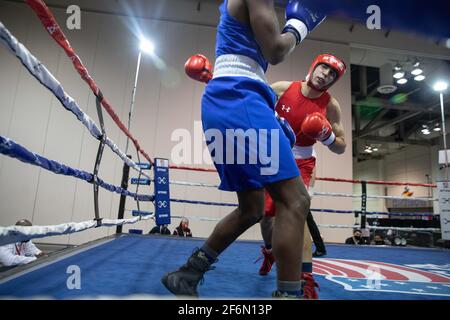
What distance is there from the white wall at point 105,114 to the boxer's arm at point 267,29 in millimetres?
4515

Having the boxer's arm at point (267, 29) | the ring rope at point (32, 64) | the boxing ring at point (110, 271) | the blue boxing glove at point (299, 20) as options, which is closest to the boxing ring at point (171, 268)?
the boxing ring at point (110, 271)

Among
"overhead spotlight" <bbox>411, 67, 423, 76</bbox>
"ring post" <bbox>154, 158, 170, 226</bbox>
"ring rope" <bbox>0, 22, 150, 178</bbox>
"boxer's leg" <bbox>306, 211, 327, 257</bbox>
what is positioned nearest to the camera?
"ring rope" <bbox>0, 22, 150, 178</bbox>

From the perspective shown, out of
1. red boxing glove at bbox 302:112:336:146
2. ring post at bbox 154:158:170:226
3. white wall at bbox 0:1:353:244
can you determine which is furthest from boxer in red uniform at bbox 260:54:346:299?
white wall at bbox 0:1:353:244

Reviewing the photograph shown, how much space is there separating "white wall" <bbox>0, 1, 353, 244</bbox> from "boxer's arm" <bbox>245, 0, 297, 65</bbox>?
4.52 metres

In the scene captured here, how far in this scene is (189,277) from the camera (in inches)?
39.9

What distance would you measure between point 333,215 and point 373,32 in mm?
3805

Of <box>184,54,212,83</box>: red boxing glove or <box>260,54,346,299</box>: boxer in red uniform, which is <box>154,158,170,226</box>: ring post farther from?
<box>184,54,212,83</box>: red boxing glove

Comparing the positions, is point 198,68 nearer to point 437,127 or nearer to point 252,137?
point 252,137

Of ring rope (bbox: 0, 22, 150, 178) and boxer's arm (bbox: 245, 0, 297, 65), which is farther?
boxer's arm (bbox: 245, 0, 297, 65)

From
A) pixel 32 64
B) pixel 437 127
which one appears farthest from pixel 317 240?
pixel 437 127

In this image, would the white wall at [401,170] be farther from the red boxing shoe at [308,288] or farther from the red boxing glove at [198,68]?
the red boxing glove at [198,68]

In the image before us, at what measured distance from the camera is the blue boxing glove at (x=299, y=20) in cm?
94

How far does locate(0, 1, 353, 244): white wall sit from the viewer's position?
5.11 meters

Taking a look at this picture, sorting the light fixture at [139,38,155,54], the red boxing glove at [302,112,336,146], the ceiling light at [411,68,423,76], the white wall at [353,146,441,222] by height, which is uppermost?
the ceiling light at [411,68,423,76]
